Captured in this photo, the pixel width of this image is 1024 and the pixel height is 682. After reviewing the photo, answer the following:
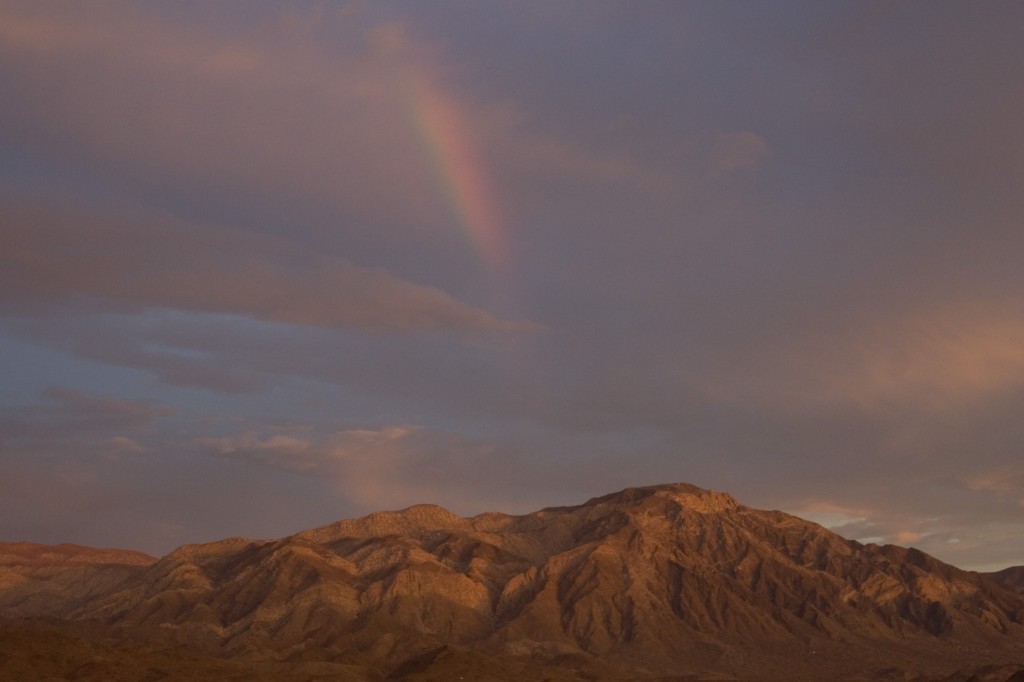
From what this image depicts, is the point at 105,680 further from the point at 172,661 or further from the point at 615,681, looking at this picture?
the point at 615,681

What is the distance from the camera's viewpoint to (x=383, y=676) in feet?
611

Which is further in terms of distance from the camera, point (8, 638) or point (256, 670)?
point (256, 670)

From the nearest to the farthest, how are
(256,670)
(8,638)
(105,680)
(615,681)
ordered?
(105,680) < (8,638) < (256,670) < (615,681)

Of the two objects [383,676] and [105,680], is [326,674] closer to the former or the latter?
[383,676]

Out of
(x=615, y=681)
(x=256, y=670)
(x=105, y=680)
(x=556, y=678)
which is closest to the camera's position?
(x=105, y=680)

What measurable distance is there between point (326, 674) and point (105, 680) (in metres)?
34.8

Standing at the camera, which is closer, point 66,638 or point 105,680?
point 105,680

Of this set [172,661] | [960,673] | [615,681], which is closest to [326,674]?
[172,661]

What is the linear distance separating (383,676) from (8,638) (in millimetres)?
59254

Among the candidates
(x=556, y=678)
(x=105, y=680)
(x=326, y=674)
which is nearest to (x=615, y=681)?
(x=556, y=678)

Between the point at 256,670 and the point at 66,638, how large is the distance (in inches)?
1029

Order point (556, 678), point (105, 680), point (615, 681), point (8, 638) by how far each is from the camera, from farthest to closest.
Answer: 1. point (615, 681)
2. point (556, 678)
3. point (8, 638)
4. point (105, 680)

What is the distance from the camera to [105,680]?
140625 mm

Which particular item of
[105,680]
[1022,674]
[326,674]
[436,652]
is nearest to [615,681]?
[436,652]
